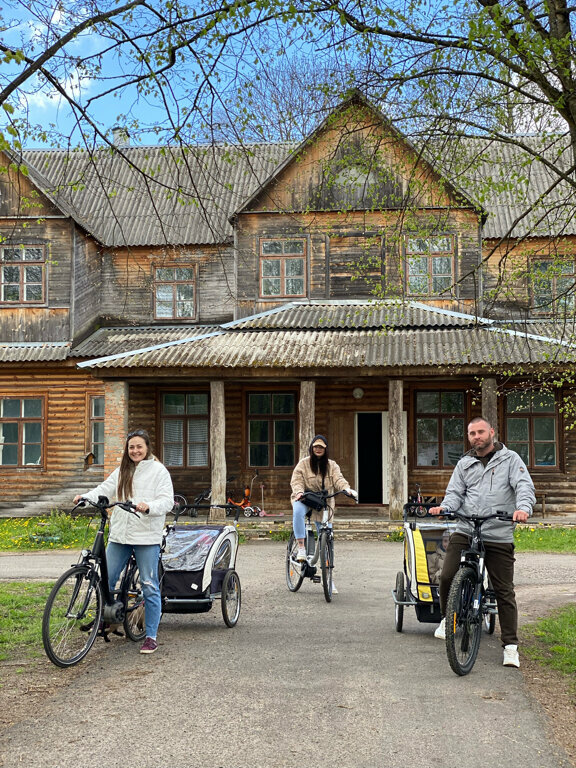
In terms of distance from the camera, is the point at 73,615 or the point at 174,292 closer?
the point at 73,615

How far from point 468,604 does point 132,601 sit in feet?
8.93

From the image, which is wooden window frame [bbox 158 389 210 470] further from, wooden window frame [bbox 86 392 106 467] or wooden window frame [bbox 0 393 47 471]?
wooden window frame [bbox 0 393 47 471]

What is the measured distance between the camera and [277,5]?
22.2ft

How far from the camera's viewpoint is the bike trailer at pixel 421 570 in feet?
24.4

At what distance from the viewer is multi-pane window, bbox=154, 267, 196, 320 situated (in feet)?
73.9

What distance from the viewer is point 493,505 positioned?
6684mm

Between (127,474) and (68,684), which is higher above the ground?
(127,474)

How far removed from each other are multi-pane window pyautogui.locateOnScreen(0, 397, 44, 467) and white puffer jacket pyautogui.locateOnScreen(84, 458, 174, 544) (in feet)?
51.1

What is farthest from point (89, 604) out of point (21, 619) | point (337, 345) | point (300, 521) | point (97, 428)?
point (97, 428)

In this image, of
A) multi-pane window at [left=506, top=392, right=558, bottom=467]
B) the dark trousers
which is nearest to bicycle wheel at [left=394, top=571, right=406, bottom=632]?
the dark trousers

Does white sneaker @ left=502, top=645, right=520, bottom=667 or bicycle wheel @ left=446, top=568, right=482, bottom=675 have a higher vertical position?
bicycle wheel @ left=446, top=568, right=482, bottom=675

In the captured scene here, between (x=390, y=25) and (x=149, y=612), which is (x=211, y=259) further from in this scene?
(x=149, y=612)

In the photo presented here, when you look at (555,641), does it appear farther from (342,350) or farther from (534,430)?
(534,430)

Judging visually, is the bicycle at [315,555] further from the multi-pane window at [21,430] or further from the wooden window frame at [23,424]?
the multi-pane window at [21,430]
